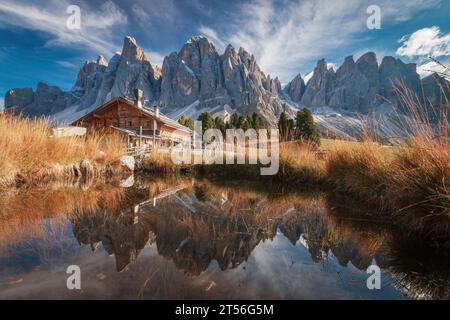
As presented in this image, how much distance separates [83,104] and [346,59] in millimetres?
159920

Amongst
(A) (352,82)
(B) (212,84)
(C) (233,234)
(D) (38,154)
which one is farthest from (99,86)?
(C) (233,234)

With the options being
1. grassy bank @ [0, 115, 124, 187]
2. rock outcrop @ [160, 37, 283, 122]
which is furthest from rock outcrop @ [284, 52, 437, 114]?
grassy bank @ [0, 115, 124, 187]

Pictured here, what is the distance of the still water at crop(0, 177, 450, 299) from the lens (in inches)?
48.4

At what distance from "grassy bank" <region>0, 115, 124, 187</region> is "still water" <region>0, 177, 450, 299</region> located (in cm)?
153

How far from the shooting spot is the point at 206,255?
1635 millimetres

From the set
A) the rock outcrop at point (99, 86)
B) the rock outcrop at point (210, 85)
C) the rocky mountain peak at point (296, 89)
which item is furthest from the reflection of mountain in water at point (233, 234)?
the rocky mountain peak at point (296, 89)

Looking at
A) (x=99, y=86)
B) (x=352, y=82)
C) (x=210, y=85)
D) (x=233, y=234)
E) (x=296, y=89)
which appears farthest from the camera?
(x=296, y=89)

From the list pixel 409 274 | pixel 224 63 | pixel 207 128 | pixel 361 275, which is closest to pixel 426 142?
pixel 409 274

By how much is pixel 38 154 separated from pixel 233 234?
4.66 m

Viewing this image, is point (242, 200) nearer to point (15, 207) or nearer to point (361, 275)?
point (361, 275)

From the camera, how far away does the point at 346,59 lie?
13625 centimetres

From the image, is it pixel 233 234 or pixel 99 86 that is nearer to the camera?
pixel 233 234

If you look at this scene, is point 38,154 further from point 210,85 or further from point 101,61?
point 101,61

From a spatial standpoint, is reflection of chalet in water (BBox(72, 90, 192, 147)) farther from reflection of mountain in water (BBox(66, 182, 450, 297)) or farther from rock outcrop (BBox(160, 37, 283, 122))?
rock outcrop (BBox(160, 37, 283, 122))
